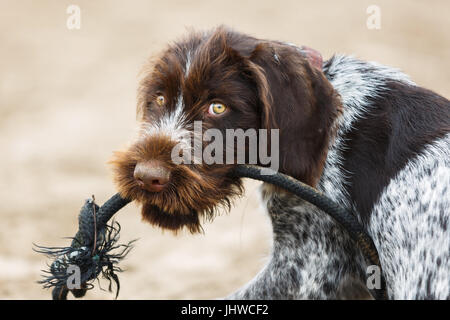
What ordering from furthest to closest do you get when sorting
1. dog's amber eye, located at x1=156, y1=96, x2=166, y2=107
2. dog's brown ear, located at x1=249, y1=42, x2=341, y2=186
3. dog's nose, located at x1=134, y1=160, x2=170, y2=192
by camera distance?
dog's amber eye, located at x1=156, y1=96, x2=166, y2=107
dog's brown ear, located at x1=249, y1=42, x2=341, y2=186
dog's nose, located at x1=134, y1=160, x2=170, y2=192

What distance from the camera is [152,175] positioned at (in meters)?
3.13

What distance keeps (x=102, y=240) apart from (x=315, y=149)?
1099 mm

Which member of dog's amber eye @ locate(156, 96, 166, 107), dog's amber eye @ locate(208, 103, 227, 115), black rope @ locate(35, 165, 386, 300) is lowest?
black rope @ locate(35, 165, 386, 300)

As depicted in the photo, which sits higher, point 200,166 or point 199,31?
point 199,31

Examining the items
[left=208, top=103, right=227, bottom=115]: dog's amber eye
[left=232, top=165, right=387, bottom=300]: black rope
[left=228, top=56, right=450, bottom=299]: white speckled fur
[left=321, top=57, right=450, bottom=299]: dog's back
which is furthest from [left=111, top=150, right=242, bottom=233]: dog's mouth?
[left=321, top=57, right=450, bottom=299]: dog's back

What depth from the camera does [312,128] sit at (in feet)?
10.9

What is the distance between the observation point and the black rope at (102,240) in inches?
132

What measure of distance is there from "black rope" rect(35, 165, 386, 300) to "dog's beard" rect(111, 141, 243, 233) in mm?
129

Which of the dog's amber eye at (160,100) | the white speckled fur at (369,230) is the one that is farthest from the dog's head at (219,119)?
the white speckled fur at (369,230)

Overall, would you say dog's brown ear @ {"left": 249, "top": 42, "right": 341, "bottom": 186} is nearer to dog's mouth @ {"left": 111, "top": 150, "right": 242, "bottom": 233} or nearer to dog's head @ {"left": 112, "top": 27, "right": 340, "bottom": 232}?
dog's head @ {"left": 112, "top": 27, "right": 340, "bottom": 232}

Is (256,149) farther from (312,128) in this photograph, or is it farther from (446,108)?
(446,108)

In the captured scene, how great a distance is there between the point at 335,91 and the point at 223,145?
0.59 metres

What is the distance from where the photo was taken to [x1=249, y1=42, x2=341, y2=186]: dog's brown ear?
3.29 metres
